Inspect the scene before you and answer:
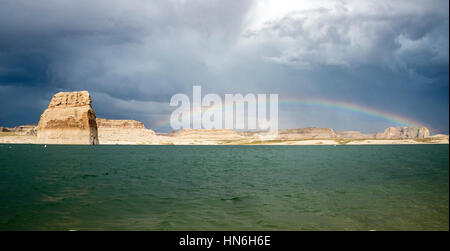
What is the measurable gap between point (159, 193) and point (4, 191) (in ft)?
35.8

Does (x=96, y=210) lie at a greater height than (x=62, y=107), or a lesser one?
lesser

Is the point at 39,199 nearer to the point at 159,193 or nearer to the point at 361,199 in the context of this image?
the point at 159,193

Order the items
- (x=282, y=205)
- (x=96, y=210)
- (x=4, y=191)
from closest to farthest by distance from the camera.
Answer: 1. (x=96, y=210)
2. (x=282, y=205)
3. (x=4, y=191)

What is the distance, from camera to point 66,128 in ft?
620

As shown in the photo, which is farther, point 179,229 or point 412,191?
point 412,191

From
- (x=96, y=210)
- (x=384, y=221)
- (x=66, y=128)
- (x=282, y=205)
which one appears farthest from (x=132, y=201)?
(x=66, y=128)

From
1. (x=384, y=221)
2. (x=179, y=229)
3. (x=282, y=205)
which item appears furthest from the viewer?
(x=282, y=205)

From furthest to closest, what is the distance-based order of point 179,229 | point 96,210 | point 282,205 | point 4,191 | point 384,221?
point 4,191
point 282,205
point 96,210
point 384,221
point 179,229

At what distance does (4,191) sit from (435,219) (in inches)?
1045

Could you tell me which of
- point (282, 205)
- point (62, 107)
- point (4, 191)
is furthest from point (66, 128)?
point (282, 205)

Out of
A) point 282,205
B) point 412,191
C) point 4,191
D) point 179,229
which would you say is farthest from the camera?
point 412,191

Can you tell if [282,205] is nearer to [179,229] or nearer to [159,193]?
[179,229]

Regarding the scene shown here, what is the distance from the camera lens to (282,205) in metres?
16.4

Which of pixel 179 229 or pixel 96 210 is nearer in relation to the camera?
pixel 179 229
